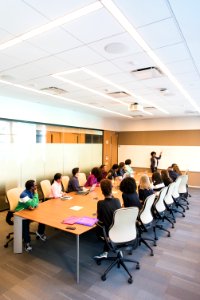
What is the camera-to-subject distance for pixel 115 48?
2693 mm

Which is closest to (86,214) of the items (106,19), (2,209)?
(106,19)

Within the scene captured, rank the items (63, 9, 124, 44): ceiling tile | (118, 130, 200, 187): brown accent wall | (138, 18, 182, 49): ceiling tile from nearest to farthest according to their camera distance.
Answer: (63, 9, 124, 44): ceiling tile → (138, 18, 182, 49): ceiling tile → (118, 130, 200, 187): brown accent wall

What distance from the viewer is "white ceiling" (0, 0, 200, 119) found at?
6.31 feet

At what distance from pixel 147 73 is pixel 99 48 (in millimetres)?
1240

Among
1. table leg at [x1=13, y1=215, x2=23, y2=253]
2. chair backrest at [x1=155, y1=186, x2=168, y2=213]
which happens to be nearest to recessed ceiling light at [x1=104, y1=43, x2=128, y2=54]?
chair backrest at [x1=155, y1=186, x2=168, y2=213]

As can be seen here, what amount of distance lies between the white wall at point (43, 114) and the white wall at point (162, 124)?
1970 millimetres

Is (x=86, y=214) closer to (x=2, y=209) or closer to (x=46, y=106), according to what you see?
(x=2, y=209)

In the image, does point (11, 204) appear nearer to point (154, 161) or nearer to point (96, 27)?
point (96, 27)

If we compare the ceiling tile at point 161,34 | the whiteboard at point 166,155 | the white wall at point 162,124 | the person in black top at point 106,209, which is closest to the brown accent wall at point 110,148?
the whiteboard at point 166,155

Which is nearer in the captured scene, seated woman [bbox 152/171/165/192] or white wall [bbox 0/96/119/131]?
seated woman [bbox 152/171/165/192]

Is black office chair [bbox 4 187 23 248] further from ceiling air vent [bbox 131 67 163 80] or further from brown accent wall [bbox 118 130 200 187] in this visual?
brown accent wall [bbox 118 130 200 187]

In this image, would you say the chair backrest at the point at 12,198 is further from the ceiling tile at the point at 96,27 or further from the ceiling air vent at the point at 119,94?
the ceiling air vent at the point at 119,94

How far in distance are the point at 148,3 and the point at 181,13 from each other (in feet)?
1.19

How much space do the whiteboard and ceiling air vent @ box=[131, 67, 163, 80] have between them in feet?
21.3
